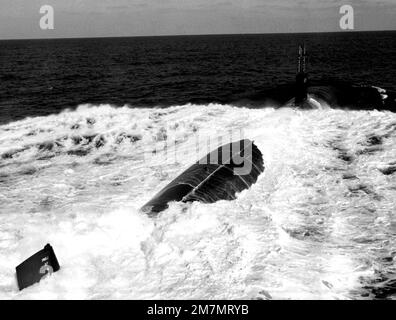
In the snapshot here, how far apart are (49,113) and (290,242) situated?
27923mm

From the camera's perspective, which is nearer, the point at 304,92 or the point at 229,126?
the point at 229,126

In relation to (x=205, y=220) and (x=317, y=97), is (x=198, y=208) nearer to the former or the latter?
(x=205, y=220)

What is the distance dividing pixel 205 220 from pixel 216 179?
3.02 metres

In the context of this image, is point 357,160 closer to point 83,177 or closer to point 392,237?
point 392,237

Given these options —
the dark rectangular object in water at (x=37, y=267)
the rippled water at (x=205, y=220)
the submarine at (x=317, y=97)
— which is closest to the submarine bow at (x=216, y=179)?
the rippled water at (x=205, y=220)

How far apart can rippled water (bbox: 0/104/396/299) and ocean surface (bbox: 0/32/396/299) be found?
0.05 meters

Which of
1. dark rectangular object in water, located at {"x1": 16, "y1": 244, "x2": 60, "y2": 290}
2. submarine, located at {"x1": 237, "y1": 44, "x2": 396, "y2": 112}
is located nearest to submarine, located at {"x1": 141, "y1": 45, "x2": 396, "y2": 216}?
dark rectangular object in water, located at {"x1": 16, "y1": 244, "x2": 60, "y2": 290}

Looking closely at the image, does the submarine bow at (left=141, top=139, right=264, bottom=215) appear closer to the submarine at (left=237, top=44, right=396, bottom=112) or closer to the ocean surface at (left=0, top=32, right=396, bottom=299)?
the ocean surface at (left=0, top=32, right=396, bottom=299)

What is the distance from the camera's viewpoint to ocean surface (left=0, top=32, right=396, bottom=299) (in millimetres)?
9703

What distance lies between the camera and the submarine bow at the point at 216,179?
555 inches

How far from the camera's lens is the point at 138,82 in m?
52.5

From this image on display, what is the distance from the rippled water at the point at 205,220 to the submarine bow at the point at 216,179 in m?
0.40

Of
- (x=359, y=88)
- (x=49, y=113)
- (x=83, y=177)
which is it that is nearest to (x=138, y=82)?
(x=49, y=113)

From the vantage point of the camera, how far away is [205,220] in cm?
1270
